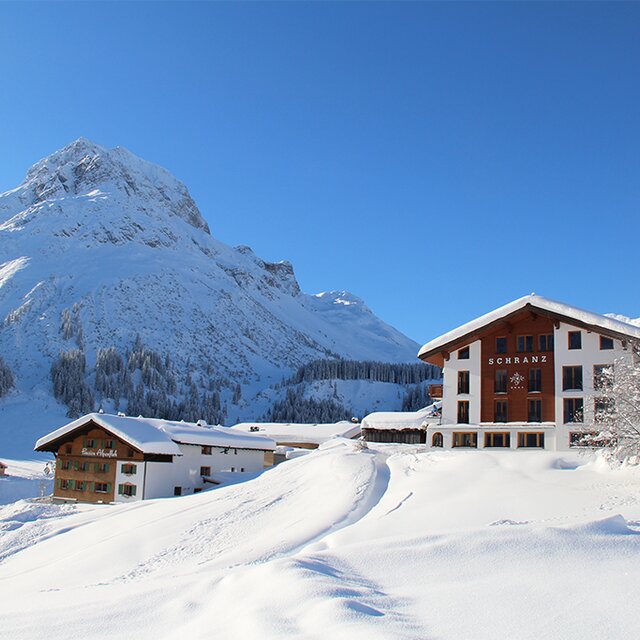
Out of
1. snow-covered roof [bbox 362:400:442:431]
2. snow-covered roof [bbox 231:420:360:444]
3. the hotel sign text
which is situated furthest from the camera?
snow-covered roof [bbox 231:420:360:444]

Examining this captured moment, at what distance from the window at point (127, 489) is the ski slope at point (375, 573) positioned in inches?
711

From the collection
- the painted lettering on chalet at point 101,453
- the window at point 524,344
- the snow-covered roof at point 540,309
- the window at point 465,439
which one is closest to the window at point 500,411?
the window at point 465,439

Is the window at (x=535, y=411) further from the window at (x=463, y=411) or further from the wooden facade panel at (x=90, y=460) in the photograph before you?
the wooden facade panel at (x=90, y=460)

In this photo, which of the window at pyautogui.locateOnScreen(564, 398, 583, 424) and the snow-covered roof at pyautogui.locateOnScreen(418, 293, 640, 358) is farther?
the window at pyautogui.locateOnScreen(564, 398, 583, 424)

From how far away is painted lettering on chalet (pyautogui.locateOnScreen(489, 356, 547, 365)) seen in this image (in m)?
42.7

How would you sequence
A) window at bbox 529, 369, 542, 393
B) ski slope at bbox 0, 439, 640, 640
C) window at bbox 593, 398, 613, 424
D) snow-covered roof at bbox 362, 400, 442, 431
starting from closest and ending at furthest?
1. ski slope at bbox 0, 439, 640, 640
2. window at bbox 593, 398, 613, 424
3. window at bbox 529, 369, 542, 393
4. snow-covered roof at bbox 362, 400, 442, 431

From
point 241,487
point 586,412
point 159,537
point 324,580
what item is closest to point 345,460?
point 241,487

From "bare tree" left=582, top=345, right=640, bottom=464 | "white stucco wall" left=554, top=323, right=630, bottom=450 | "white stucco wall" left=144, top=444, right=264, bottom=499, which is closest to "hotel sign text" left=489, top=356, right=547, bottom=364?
"white stucco wall" left=554, top=323, right=630, bottom=450

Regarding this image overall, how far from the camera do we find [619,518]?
14.7m

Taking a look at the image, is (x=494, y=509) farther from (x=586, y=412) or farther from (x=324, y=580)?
(x=586, y=412)

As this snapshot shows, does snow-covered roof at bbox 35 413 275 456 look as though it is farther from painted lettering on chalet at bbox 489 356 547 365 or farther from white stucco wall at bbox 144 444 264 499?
painted lettering on chalet at bbox 489 356 547 365

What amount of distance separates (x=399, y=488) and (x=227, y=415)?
148608mm

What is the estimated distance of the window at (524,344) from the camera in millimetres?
43281

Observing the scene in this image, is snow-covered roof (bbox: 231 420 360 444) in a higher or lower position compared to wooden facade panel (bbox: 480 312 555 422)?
lower
